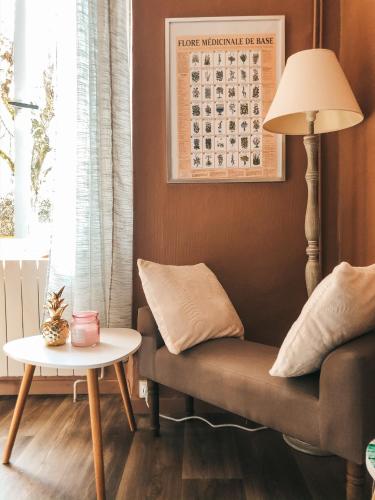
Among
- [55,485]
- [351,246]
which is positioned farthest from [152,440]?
[351,246]

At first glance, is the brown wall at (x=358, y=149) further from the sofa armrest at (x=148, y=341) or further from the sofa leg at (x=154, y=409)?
the sofa leg at (x=154, y=409)

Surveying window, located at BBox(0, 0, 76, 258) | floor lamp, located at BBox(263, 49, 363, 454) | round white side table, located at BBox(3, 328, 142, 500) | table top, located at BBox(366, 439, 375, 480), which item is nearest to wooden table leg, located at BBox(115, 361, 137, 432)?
round white side table, located at BBox(3, 328, 142, 500)

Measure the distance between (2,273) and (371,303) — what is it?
1.78 metres

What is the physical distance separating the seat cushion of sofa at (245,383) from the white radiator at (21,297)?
81 centimetres

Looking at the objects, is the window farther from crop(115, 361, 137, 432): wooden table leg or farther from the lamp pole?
the lamp pole

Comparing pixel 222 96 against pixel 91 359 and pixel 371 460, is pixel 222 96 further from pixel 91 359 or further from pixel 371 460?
pixel 371 460

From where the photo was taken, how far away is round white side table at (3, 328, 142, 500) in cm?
138

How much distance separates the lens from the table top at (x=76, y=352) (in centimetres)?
141

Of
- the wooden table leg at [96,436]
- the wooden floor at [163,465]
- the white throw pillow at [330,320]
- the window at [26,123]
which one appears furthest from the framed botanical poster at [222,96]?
the wooden floor at [163,465]

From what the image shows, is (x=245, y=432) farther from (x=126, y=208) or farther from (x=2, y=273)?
(x=2, y=273)

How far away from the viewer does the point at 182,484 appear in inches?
58.2

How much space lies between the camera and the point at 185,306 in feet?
5.57

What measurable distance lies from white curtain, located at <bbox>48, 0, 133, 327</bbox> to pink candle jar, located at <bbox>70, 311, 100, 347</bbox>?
1.23ft

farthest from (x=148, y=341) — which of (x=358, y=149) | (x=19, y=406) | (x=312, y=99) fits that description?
(x=358, y=149)
